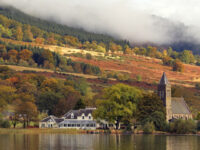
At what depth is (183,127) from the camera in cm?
8675

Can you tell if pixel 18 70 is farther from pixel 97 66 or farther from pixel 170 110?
pixel 170 110

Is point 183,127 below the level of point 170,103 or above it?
below

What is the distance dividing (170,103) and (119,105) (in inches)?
776

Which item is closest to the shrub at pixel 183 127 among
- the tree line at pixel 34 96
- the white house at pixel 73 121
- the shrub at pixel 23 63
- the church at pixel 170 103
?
the church at pixel 170 103

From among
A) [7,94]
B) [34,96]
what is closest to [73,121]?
[34,96]

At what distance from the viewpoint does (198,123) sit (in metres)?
91.1

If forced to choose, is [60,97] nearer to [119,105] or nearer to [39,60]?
[119,105]

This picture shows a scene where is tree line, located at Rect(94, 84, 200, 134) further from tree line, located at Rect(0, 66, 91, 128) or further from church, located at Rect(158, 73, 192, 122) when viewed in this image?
tree line, located at Rect(0, 66, 91, 128)

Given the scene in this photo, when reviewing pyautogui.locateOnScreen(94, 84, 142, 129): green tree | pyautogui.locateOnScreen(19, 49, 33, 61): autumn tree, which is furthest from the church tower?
pyautogui.locateOnScreen(19, 49, 33, 61): autumn tree

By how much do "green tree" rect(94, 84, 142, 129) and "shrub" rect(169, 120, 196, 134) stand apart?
27.6 feet

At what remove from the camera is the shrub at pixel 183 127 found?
285 feet

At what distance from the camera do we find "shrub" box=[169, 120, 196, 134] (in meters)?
86.8

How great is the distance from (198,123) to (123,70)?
10850 centimetres

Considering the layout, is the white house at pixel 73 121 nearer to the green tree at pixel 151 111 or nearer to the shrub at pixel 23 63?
the green tree at pixel 151 111
